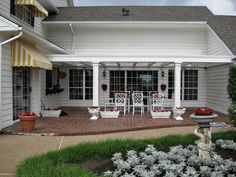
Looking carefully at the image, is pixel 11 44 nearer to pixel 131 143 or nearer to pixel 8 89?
pixel 8 89

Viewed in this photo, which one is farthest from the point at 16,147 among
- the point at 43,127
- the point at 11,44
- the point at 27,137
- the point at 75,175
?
the point at 11,44

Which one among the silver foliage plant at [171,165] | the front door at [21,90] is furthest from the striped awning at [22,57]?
the silver foliage plant at [171,165]

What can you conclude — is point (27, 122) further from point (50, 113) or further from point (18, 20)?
point (18, 20)

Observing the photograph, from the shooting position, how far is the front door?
11398 millimetres

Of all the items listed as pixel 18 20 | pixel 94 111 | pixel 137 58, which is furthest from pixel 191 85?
pixel 18 20

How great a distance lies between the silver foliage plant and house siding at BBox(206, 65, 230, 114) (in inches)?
328

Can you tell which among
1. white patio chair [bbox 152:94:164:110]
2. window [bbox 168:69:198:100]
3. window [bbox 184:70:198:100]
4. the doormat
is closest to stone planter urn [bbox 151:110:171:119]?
white patio chair [bbox 152:94:164:110]

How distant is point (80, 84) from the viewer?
18.8m

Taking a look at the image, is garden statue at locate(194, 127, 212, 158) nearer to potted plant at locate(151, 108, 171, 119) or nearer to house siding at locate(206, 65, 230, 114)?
potted plant at locate(151, 108, 171, 119)

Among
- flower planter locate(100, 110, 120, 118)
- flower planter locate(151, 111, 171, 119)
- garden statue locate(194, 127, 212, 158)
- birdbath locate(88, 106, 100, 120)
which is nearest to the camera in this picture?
garden statue locate(194, 127, 212, 158)

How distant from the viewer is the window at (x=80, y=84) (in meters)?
18.7

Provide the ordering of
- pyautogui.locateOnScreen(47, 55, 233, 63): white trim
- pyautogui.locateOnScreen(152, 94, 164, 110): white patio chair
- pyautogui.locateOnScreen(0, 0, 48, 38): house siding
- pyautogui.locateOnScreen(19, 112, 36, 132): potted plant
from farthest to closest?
pyautogui.locateOnScreen(152, 94, 164, 110): white patio chair
pyautogui.locateOnScreen(47, 55, 233, 63): white trim
pyautogui.locateOnScreen(0, 0, 48, 38): house siding
pyautogui.locateOnScreen(19, 112, 36, 132): potted plant

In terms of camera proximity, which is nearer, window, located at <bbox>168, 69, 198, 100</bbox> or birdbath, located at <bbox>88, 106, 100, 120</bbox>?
birdbath, located at <bbox>88, 106, 100, 120</bbox>

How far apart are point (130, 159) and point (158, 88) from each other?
12546 millimetres
